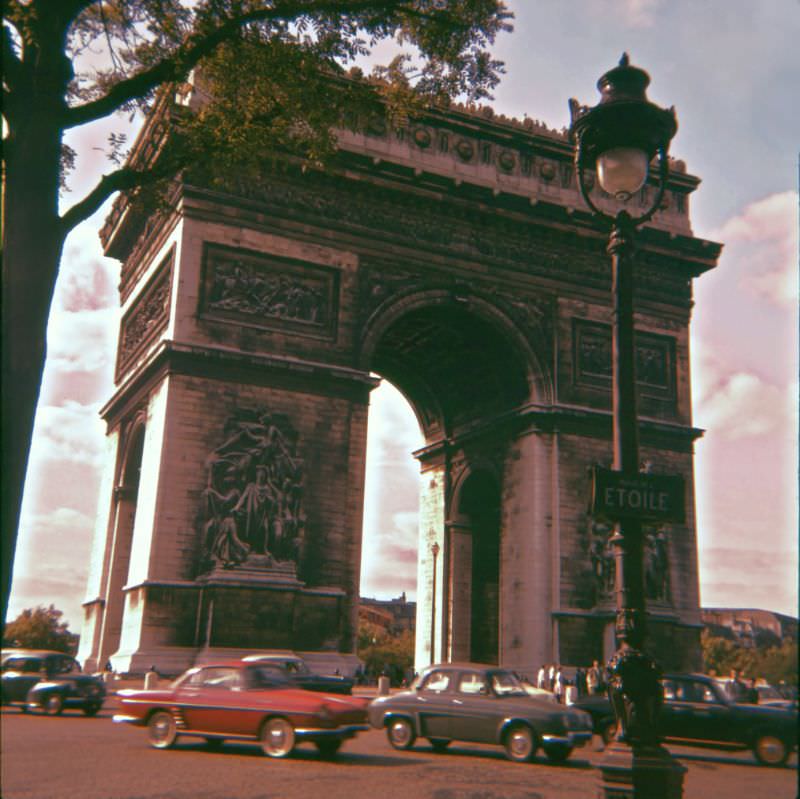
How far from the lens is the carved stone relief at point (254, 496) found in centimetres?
2311

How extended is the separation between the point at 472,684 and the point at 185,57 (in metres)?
10.0

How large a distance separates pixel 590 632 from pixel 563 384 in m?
7.15

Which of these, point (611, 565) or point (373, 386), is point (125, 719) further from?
point (611, 565)

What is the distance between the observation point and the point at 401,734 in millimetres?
14672

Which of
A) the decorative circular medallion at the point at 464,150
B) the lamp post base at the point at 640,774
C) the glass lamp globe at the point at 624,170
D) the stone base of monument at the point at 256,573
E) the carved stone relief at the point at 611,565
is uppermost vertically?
the decorative circular medallion at the point at 464,150

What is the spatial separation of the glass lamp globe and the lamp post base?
13.2 feet

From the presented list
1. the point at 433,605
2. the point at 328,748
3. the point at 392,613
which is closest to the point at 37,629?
the point at 433,605

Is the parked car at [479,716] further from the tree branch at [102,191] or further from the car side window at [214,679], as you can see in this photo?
the tree branch at [102,191]

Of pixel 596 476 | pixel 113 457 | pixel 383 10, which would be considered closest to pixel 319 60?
pixel 383 10

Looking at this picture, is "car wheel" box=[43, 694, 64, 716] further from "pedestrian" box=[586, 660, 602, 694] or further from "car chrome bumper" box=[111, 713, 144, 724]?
"pedestrian" box=[586, 660, 602, 694]

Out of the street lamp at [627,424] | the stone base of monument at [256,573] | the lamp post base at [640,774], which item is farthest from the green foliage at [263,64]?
the stone base of monument at [256,573]

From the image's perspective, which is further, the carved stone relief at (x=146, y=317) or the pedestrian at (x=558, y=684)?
the carved stone relief at (x=146, y=317)

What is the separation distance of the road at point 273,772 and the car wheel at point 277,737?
175 mm

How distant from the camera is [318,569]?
24.2 meters
